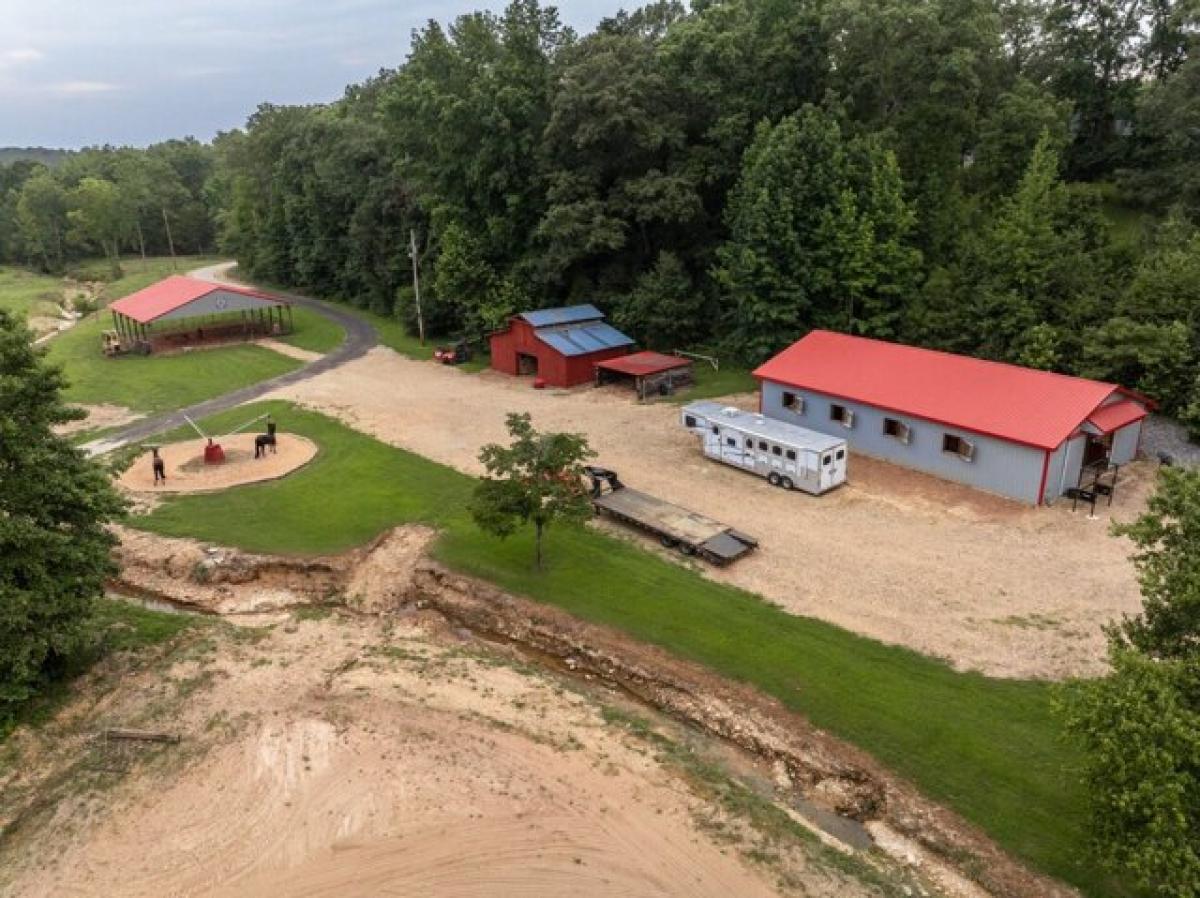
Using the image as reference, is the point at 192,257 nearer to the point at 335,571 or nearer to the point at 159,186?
the point at 159,186

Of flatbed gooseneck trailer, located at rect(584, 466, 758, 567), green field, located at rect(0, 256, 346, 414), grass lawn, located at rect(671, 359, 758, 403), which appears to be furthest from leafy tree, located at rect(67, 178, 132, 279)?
flatbed gooseneck trailer, located at rect(584, 466, 758, 567)

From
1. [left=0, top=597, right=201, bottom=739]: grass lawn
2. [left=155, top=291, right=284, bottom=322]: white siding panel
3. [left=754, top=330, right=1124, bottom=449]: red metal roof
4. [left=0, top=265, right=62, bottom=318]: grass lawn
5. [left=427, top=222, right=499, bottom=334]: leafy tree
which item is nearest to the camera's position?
[left=0, top=597, right=201, bottom=739]: grass lawn

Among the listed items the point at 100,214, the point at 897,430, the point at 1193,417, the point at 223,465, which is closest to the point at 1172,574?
the point at 897,430

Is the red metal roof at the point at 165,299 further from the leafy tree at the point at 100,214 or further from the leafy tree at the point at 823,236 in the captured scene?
the leafy tree at the point at 100,214

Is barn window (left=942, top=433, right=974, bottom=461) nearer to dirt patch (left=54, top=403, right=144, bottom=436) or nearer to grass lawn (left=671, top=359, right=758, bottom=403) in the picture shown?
grass lawn (left=671, top=359, right=758, bottom=403)

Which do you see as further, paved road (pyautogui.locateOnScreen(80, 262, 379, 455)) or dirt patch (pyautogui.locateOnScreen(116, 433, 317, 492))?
paved road (pyautogui.locateOnScreen(80, 262, 379, 455))

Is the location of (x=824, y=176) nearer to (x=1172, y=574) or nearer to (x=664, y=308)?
(x=664, y=308)
